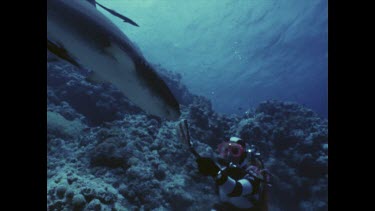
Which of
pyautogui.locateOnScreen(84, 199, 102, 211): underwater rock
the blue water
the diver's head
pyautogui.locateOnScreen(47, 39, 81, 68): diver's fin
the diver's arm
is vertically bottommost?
pyautogui.locateOnScreen(84, 199, 102, 211): underwater rock

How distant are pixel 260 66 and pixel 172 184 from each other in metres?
42.9

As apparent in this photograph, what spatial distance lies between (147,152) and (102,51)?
20.2ft

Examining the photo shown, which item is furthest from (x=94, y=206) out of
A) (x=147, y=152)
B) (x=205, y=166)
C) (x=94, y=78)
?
(x=94, y=78)

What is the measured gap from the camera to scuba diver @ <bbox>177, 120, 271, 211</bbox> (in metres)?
3.10

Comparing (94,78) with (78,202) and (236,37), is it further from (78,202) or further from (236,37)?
(236,37)

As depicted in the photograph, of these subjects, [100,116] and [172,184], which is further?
[100,116]

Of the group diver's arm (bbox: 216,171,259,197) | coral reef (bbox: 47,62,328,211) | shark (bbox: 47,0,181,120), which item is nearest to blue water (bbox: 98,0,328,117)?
coral reef (bbox: 47,62,328,211)

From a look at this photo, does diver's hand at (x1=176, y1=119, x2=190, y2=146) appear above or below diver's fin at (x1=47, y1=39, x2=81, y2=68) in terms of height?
below

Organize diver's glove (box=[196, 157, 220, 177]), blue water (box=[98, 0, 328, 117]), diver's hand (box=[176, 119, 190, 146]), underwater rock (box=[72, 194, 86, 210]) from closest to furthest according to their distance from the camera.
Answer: diver's hand (box=[176, 119, 190, 146])
diver's glove (box=[196, 157, 220, 177])
underwater rock (box=[72, 194, 86, 210])
blue water (box=[98, 0, 328, 117])

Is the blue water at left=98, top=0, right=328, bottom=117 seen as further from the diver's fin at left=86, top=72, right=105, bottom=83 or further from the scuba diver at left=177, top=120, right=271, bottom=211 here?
the diver's fin at left=86, top=72, right=105, bottom=83

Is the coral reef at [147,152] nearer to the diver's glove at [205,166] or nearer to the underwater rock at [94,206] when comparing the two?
the underwater rock at [94,206]
